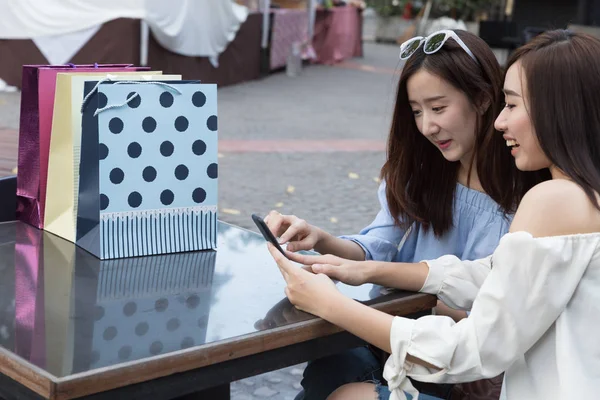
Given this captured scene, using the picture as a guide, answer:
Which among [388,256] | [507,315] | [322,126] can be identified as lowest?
[322,126]

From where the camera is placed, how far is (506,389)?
161cm

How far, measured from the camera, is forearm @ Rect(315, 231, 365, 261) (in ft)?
6.95

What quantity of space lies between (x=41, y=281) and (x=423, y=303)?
74cm

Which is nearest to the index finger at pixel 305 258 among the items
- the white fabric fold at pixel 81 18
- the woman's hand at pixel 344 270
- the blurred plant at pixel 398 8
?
the woman's hand at pixel 344 270

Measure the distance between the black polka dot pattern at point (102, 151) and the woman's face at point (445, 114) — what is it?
2.40ft

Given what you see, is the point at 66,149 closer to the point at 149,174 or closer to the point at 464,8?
the point at 149,174

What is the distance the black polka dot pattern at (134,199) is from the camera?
1.94m

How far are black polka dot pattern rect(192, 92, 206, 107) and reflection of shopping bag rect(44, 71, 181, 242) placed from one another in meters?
0.08

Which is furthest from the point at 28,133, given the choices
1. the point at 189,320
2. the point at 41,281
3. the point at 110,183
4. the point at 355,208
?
the point at 355,208

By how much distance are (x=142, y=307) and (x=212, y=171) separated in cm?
51

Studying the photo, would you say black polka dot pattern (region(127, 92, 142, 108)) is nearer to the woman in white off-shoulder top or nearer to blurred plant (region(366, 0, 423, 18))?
the woman in white off-shoulder top

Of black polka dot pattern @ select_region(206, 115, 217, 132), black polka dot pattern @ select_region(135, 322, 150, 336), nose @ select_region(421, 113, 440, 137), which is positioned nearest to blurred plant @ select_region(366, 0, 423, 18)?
nose @ select_region(421, 113, 440, 137)

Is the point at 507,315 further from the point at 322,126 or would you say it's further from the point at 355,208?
the point at 322,126

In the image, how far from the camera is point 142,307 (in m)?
1.61
